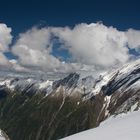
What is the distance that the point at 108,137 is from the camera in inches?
760

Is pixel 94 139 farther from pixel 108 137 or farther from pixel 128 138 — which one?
pixel 128 138

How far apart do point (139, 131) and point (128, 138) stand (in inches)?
78.0

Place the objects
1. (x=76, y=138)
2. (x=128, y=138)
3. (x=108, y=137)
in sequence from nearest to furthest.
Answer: (x=128, y=138), (x=108, y=137), (x=76, y=138)

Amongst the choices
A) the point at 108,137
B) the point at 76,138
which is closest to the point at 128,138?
the point at 108,137

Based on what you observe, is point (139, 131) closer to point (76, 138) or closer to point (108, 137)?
point (108, 137)

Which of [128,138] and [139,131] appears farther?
[139,131]

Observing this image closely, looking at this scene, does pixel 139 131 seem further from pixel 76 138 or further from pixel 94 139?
pixel 76 138

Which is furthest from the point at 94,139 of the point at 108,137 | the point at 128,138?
the point at 128,138

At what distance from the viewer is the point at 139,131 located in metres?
19.7

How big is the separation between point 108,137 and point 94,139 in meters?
0.91

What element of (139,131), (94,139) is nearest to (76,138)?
(94,139)

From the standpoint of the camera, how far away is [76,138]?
21.4 metres

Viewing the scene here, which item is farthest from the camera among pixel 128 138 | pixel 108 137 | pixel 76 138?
pixel 76 138

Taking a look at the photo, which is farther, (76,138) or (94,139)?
(76,138)
